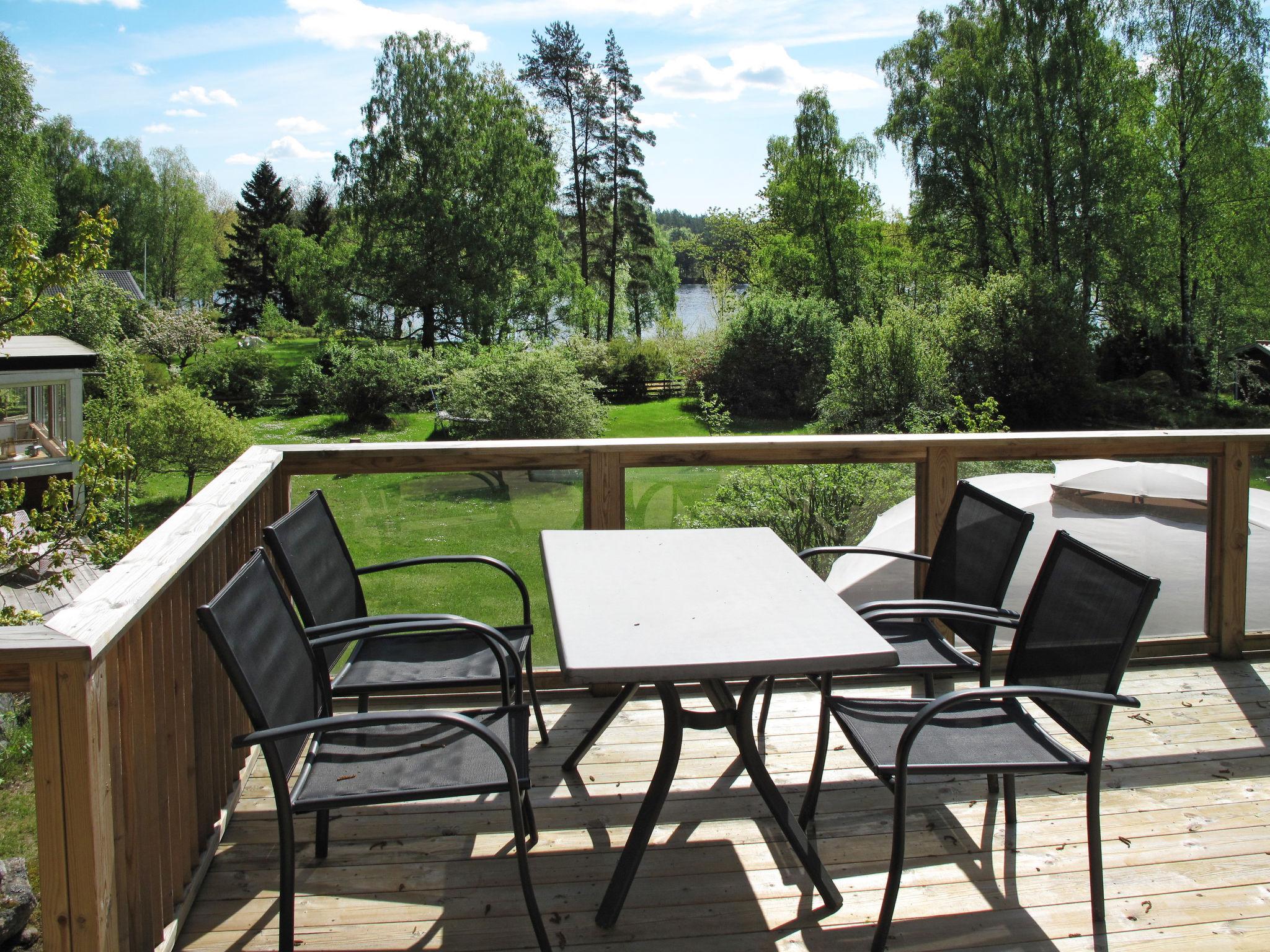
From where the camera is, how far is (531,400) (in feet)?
61.0

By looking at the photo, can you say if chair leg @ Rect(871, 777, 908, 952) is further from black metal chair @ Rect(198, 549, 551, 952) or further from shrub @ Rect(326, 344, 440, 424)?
shrub @ Rect(326, 344, 440, 424)

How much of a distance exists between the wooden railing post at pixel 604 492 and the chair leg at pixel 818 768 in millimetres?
1153

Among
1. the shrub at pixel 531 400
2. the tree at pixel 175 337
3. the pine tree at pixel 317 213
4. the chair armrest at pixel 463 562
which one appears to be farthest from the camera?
the pine tree at pixel 317 213

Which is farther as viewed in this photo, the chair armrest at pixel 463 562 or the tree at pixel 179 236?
the tree at pixel 179 236

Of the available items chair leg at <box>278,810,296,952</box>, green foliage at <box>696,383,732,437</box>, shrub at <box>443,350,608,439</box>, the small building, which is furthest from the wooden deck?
the small building

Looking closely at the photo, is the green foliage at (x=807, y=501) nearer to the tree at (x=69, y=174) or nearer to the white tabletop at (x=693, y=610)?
the white tabletop at (x=693, y=610)

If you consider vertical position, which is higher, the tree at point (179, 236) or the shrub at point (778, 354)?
the tree at point (179, 236)

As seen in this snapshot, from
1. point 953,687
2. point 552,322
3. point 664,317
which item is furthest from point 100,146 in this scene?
point 953,687

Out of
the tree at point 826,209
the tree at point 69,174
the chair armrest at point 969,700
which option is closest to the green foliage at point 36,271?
the chair armrest at point 969,700

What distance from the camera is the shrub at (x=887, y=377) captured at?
20.8m

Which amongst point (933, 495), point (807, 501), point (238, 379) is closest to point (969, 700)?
point (933, 495)

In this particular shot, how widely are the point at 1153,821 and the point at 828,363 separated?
76.7ft

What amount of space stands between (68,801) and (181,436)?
65.9 feet

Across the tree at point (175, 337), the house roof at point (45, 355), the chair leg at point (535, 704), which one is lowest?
the chair leg at point (535, 704)
